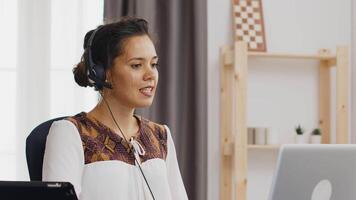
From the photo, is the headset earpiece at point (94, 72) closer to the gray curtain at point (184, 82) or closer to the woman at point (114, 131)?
the woman at point (114, 131)

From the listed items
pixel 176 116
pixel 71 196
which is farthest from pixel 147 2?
pixel 71 196

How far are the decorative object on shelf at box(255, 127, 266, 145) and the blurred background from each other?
5.0 inches

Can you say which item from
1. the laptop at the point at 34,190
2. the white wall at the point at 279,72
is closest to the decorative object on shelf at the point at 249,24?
the white wall at the point at 279,72

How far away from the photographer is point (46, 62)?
3029 mm

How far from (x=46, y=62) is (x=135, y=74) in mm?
1549

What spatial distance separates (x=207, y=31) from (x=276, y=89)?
492 mm

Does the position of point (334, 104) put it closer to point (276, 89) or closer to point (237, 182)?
point (276, 89)

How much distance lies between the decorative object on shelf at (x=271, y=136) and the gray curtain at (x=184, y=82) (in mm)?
321

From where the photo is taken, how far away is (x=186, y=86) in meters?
3.12

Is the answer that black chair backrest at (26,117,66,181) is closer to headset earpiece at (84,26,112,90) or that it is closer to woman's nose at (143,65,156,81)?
headset earpiece at (84,26,112,90)

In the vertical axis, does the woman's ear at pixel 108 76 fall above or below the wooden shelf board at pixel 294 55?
below

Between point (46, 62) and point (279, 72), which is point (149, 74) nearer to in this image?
point (46, 62)

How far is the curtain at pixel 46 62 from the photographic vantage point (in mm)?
3004

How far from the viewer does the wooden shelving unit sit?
3.00 meters
